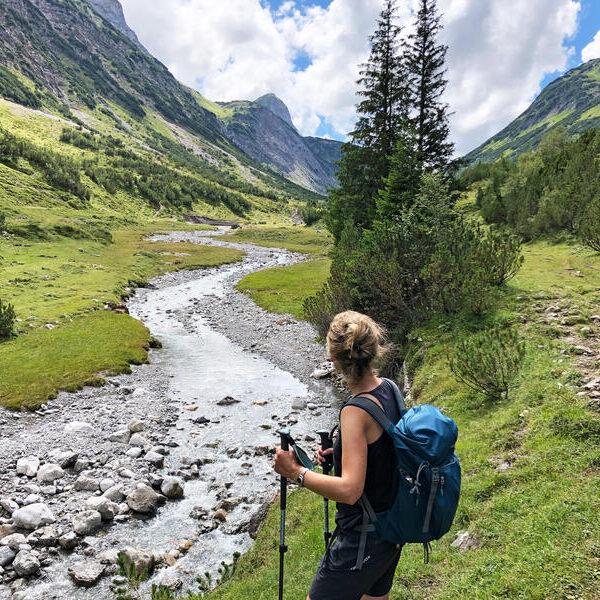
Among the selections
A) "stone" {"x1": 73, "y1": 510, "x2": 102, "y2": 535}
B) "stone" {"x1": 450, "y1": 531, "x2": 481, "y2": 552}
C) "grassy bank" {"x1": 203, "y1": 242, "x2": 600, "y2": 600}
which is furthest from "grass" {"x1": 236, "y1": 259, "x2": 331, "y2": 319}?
"stone" {"x1": 450, "y1": 531, "x2": 481, "y2": 552}

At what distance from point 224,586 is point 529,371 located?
980cm

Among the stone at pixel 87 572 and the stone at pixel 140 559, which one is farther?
the stone at pixel 140 559

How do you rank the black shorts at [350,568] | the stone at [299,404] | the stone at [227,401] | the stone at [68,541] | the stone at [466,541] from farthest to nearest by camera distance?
1. the stone at [227,401]
2. the stone at [299,404]
3. the stone at [68,541]
4. the stone at [466,541]
5. the black shorts at [350,568]

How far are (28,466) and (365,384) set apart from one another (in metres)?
13.7

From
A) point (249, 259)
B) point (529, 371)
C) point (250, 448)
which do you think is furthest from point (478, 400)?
point (249, 259)

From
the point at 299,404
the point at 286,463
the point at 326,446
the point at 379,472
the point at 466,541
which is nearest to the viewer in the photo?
the point at 379,472

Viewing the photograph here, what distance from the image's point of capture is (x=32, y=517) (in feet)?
32.3

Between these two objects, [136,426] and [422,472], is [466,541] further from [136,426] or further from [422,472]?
[136,426]

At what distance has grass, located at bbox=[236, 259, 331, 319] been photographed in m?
39.8

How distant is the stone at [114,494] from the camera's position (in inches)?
436

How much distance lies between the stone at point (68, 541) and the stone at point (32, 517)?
3.00ft

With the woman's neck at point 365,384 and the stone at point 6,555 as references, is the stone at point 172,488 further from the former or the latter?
the woman's neck at point 365,384

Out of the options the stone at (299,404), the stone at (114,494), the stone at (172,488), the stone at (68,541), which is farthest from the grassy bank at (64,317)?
the stone at (299,404)

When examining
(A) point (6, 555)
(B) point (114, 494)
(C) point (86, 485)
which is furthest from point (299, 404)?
(A) point (6, 555)
